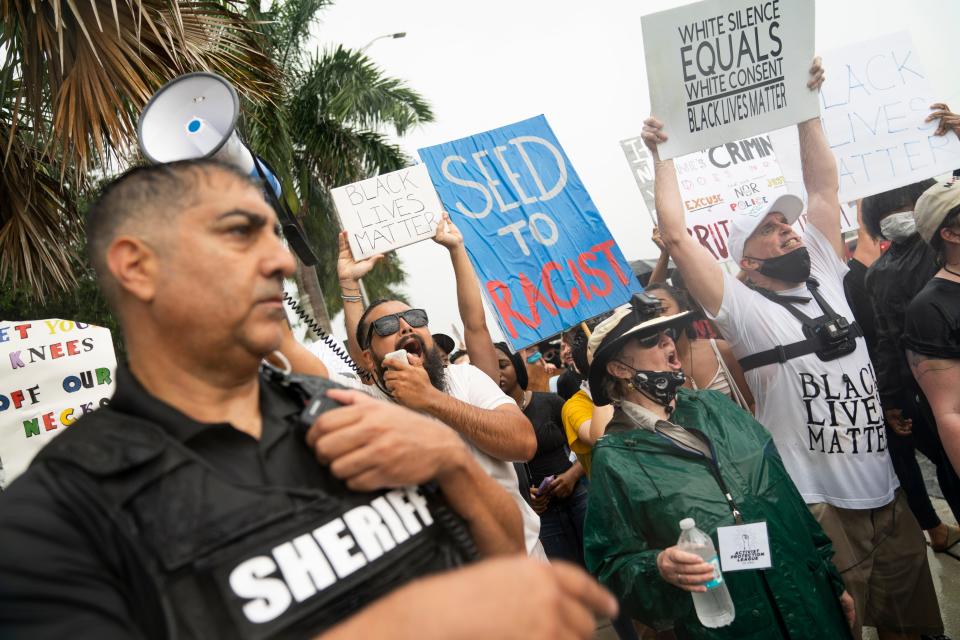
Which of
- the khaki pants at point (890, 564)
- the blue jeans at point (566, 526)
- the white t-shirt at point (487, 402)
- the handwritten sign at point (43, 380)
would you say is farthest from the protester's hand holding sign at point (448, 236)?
the khaki pants at point (890, 564)

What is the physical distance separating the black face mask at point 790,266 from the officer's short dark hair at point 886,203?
1.00 meters

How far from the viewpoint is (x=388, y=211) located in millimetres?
4031

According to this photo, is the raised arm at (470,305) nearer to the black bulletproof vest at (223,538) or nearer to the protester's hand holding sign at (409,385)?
the protester's hand holding sign at (409,385)

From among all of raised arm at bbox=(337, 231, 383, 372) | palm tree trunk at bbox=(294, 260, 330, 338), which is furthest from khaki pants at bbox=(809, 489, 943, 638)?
palm tree trunk at bbox=(294, 260, 330, 338)

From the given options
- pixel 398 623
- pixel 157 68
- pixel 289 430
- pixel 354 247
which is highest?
pixel 157 68

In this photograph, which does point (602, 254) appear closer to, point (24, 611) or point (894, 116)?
A: point (894, 116)

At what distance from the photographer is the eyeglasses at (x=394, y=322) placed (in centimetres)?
309

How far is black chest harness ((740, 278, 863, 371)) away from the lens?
350 cm

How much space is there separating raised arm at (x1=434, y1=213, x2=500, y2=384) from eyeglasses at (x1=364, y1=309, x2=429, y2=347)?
0.43m

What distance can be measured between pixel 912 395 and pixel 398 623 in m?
3.90

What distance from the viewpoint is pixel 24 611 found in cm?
84

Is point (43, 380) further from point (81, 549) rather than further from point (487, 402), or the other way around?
point (81, 549)

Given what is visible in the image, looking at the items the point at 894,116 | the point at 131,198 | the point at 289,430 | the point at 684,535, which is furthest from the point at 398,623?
the point at 894,116

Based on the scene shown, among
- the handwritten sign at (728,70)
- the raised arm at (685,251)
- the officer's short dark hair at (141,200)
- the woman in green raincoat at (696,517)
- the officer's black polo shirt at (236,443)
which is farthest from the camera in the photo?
the handwritten sign at (728,70)
